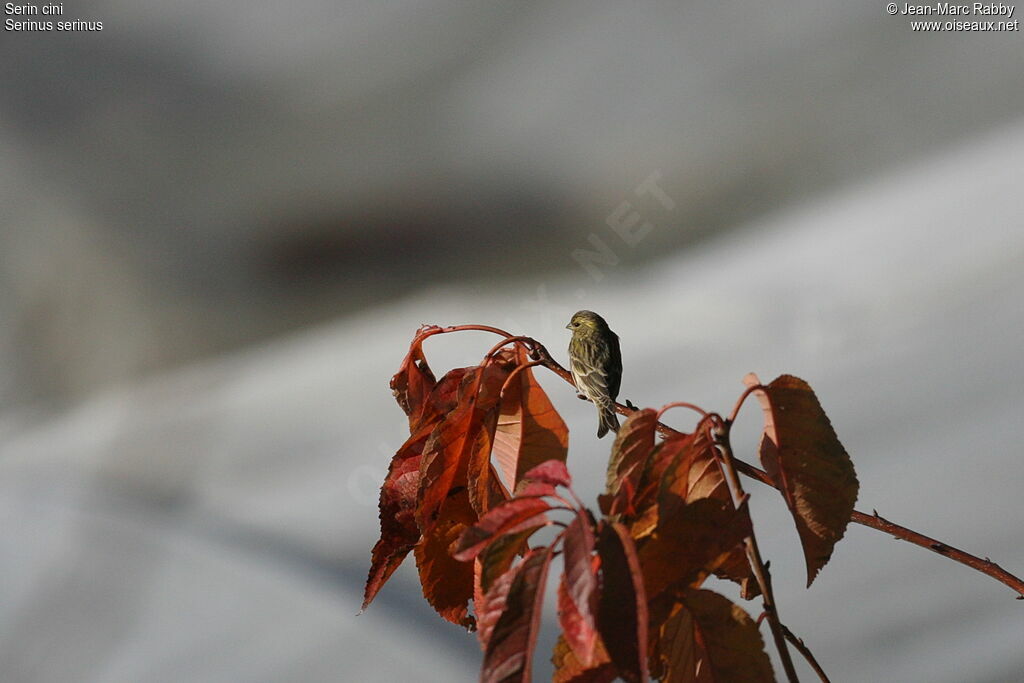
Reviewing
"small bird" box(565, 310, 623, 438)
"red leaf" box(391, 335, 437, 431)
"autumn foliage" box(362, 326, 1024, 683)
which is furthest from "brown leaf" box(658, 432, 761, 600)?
"small bird" box(565, 310, 623, 438)

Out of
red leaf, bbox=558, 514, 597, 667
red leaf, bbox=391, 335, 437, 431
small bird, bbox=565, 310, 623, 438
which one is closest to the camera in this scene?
red leaf, bbox=558, 514, 597, 667

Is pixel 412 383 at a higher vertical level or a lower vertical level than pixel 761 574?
higher

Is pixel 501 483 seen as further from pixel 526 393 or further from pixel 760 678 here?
pixel 760 678

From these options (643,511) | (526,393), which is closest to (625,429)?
(643,511)

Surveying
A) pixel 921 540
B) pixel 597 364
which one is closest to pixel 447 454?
pixel 921 540

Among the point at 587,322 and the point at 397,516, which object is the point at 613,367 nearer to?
the point at 587,322

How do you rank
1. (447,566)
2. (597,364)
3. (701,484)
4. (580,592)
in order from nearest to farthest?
(580,592), (701,484), (447,566), (597,364)

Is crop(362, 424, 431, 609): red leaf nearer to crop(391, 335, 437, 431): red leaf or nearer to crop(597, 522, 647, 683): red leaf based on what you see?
crop(391, 335, 437, 431): red leaf

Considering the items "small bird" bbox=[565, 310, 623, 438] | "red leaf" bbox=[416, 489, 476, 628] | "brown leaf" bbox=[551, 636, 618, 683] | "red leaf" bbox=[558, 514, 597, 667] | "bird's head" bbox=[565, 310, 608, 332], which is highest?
"bird's head" bbox=[565, 310, 608, 332]
